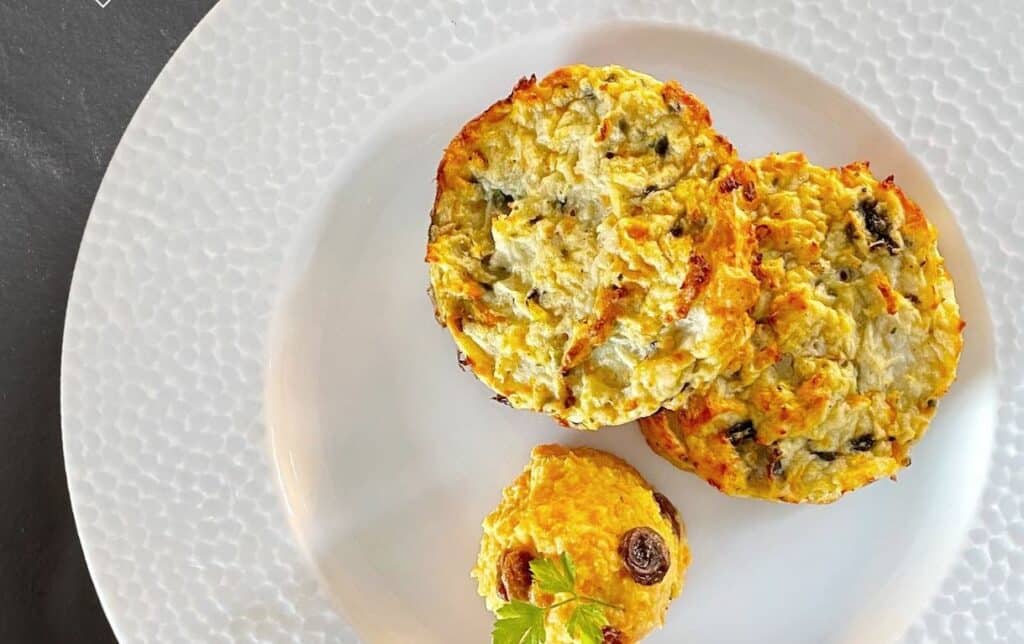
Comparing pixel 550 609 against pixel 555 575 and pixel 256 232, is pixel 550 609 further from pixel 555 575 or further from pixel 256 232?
pixel 256 232

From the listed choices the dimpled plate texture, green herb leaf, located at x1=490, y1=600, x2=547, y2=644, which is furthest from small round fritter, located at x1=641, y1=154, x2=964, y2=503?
green herb leaf, located at x1=490, y1=600, x2=547, y2=644

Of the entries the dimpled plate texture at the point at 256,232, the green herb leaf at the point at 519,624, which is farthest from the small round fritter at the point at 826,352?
the green herb leaf at the point at 519,624

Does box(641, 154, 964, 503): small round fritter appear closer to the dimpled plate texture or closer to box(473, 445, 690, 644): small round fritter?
box(473, 445, 690, 644): small round fritter

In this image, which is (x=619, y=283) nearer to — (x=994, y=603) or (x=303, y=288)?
(x=303, y=288)

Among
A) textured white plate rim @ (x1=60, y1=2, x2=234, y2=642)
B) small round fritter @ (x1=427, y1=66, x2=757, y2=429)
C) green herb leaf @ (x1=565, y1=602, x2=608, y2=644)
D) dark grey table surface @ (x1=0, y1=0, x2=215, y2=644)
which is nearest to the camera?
small round fritter @ (x1=427, y1=66, x2=757, y2=429)

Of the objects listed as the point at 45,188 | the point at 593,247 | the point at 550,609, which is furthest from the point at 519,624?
the point at 45,188

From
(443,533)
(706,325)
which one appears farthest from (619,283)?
(443,533)

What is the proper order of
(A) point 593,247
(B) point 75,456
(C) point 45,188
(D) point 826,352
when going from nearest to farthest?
(A) point 593,247
(D) point 826,352
(B) point 75,456
(C) point 45,188
